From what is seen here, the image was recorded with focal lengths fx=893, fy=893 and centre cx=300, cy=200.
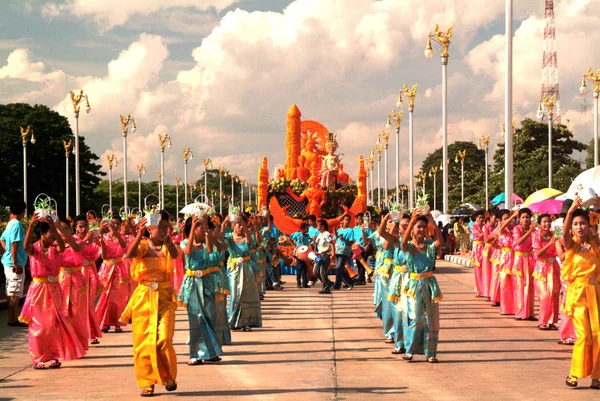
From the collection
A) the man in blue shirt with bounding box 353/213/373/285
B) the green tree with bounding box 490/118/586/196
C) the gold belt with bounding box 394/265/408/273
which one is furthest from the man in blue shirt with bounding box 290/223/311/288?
the green tree with bounding box 490/118/586/196

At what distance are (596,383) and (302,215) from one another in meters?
23.5

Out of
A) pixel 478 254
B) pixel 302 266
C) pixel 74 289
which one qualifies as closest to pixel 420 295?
pixel 74 289

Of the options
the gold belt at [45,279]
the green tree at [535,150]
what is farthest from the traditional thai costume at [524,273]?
the green tree at [535,150]

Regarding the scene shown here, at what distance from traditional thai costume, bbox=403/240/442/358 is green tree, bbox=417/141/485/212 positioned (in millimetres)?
65474

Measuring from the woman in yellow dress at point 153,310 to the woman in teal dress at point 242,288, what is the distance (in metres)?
4.72

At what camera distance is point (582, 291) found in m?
9.09

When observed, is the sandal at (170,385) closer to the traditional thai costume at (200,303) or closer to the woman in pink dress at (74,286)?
the traditional thai costume at (200,303)

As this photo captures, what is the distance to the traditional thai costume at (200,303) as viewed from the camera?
415 inches

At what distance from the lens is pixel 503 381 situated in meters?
9.17

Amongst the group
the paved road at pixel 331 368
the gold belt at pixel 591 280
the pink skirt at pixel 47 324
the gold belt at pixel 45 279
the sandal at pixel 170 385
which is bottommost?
the paved road at pixel 331 368

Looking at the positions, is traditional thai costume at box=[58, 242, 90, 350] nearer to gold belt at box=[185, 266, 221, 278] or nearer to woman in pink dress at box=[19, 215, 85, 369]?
woman in pink dress at box=[19, 215, 85, 369]

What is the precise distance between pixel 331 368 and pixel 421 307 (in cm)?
133

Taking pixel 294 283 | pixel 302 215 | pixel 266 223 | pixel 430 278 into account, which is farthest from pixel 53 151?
pixel 430 278

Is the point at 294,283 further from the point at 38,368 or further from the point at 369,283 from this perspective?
the point at 38,368
